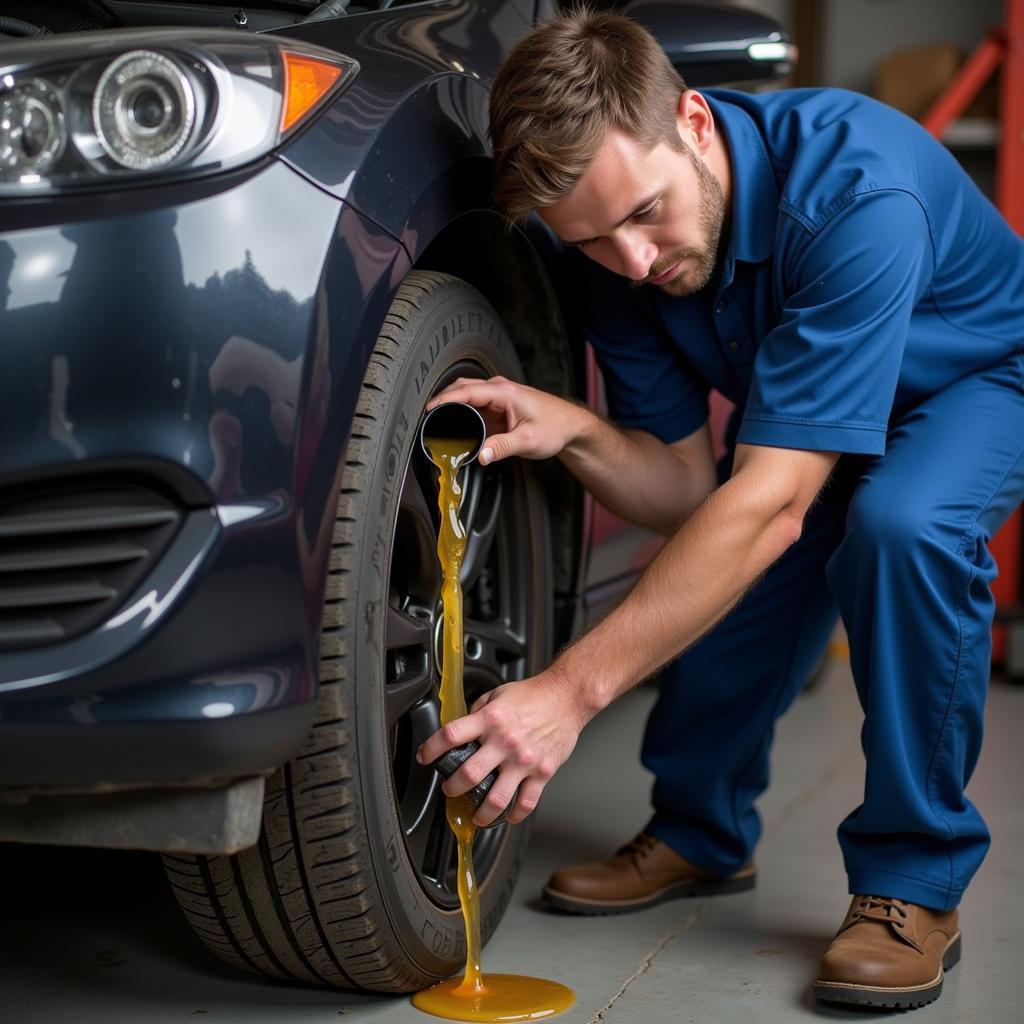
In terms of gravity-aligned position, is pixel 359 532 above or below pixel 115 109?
below

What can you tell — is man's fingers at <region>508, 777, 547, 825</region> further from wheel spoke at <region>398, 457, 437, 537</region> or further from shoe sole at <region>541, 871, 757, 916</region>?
shoe sole at <region>541, 871, 757, 916</region>

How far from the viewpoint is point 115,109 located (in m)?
1.21

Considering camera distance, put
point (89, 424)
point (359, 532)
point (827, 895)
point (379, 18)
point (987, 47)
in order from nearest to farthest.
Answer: point (89, 424)
point (359, 532)
point (379, 18)
point (827, 895)
point (987, 47)

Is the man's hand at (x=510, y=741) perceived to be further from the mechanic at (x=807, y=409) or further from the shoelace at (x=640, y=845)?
the shoelace at (x=640, y=845)

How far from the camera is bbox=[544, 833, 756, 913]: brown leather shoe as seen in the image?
202 cm

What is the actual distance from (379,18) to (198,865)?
3.14 ft

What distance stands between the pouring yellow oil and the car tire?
17 mm

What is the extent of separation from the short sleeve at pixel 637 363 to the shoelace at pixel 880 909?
72cm

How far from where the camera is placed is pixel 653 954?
184 cm

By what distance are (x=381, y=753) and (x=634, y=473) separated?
0.74 m

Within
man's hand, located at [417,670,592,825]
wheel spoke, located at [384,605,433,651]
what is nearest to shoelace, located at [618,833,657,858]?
man's hand, located at [417,670,592,825]

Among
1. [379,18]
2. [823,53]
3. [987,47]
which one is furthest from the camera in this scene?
[823,53]

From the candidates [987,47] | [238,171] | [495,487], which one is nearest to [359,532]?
[238,171]

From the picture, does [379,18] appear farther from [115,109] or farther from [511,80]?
[115,109]
